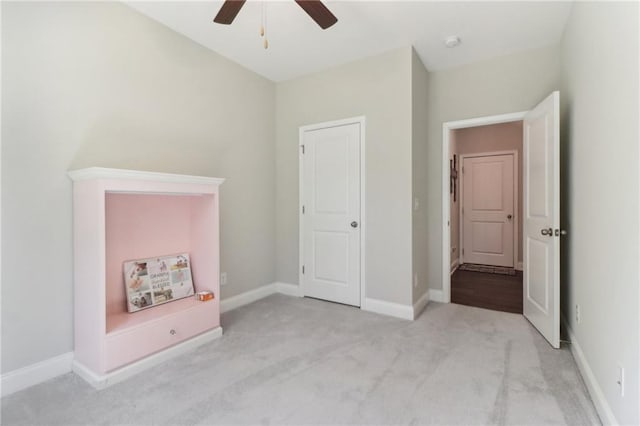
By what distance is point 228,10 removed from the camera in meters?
1.98

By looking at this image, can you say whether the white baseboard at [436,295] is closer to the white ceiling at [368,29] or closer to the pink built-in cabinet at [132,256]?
the pink built-in cabinet at [132,256]

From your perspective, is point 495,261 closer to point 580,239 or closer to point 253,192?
point 580,239

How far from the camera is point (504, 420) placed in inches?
62.2

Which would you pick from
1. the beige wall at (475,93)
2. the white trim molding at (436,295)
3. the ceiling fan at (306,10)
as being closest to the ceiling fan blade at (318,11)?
the ceiling fan at (306,10)

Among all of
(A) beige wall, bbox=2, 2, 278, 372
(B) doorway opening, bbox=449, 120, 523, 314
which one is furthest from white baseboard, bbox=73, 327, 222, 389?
(B) doorway opening, bbox=449, 120, 523, 314

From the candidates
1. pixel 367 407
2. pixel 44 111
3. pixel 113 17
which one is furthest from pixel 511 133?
pixel 44 111

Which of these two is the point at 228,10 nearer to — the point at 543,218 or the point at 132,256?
the point at 132,256

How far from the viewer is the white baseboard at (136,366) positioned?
188 cm

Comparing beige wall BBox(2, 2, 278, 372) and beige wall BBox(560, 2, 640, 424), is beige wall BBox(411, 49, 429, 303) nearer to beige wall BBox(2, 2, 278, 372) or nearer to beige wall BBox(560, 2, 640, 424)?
beige wall BBox(560, 2, 640, 424)

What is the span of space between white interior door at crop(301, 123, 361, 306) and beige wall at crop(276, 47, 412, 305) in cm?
16

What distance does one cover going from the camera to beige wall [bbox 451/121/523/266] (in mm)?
→ 5250

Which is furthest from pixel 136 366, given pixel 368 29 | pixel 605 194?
pixel 368 29

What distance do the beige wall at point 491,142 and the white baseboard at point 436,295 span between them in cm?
190

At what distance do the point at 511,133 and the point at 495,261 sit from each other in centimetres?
220
